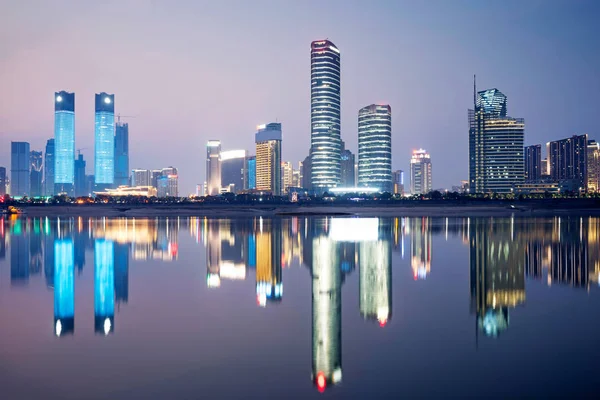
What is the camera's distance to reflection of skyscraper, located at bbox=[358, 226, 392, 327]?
1578 cm

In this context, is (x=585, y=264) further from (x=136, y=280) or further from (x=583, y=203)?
(x=583, y=203)

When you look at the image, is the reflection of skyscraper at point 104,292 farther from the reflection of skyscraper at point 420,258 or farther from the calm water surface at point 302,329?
the reflection of skyscraper at point 420,258


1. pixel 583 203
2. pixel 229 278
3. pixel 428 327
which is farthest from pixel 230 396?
pixel 583 203

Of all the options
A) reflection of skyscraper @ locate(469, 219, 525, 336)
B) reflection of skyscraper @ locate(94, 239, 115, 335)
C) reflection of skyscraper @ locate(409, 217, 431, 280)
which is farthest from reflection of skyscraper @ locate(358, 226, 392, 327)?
reflection of skyscraper @ locate(94, 239, 115, 335)

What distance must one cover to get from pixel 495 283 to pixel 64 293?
55.0 feet

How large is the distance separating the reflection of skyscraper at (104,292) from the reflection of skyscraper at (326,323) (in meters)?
5.62

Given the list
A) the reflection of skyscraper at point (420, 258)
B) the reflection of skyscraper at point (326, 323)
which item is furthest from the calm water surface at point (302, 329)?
the reflection of skyscraper at point (420, 258)

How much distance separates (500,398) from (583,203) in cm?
16224

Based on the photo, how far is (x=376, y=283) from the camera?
68.6 feet

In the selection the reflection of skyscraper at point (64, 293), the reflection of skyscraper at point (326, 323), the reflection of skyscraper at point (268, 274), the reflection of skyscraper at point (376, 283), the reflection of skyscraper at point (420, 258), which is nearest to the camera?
the reflection of skyscraper at point (326, 323)

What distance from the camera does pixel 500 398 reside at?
8562 millimetres

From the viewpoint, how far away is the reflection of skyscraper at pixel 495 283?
14.6 m

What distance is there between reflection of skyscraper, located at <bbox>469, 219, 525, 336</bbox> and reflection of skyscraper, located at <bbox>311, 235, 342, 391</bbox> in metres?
3.96

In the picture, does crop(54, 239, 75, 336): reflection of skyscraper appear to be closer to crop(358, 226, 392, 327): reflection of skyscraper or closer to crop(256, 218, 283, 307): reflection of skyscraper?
crop(256, 218, 283, 307): reflection of skyscraper
